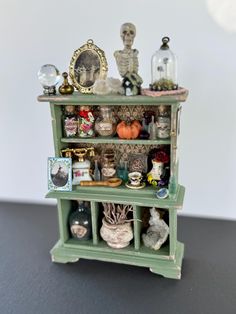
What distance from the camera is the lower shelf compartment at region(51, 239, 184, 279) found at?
165cm

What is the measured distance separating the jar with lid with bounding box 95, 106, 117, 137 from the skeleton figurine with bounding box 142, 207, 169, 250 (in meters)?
0.44

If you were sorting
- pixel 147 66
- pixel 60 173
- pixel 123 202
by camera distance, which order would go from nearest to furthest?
1. pixel 123 202
2. pixel 60 173
3. pixel 147 66

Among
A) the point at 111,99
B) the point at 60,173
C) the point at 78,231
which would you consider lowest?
the point at 78,231

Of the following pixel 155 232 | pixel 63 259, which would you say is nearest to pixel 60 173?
pixel 63 259

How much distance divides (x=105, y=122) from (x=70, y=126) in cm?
18

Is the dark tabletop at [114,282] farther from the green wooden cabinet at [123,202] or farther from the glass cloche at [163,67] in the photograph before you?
the glass cloche at [163,67]

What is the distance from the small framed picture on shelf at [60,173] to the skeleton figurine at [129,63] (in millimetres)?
470

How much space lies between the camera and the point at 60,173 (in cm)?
174

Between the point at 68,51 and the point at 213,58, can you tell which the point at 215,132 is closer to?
the point at 213,58

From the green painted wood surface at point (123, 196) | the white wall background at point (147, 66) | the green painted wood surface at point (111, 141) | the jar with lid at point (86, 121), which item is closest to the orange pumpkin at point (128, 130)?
the green painted wood surface at point (111, 141)

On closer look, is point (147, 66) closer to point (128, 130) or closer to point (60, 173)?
point (128, 130)

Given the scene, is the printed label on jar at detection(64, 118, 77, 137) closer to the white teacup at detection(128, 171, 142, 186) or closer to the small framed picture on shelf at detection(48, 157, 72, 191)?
the small framed picture on shelf at detection(48, 157, 72, 191)

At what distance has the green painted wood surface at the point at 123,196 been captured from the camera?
160 cm

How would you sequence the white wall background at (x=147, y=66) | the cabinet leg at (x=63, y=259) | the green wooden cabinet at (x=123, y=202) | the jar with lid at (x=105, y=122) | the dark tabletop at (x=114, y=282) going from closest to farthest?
1. the dark tabletop at (x=114, y=282)
2. the green wooden cabinet at (x=123, y=202)
3. the jar with lid at (x=105, y=122)
4. the cabinet leg at (x=63, y=259)
5. the white wall background at (x=147, y=66)
